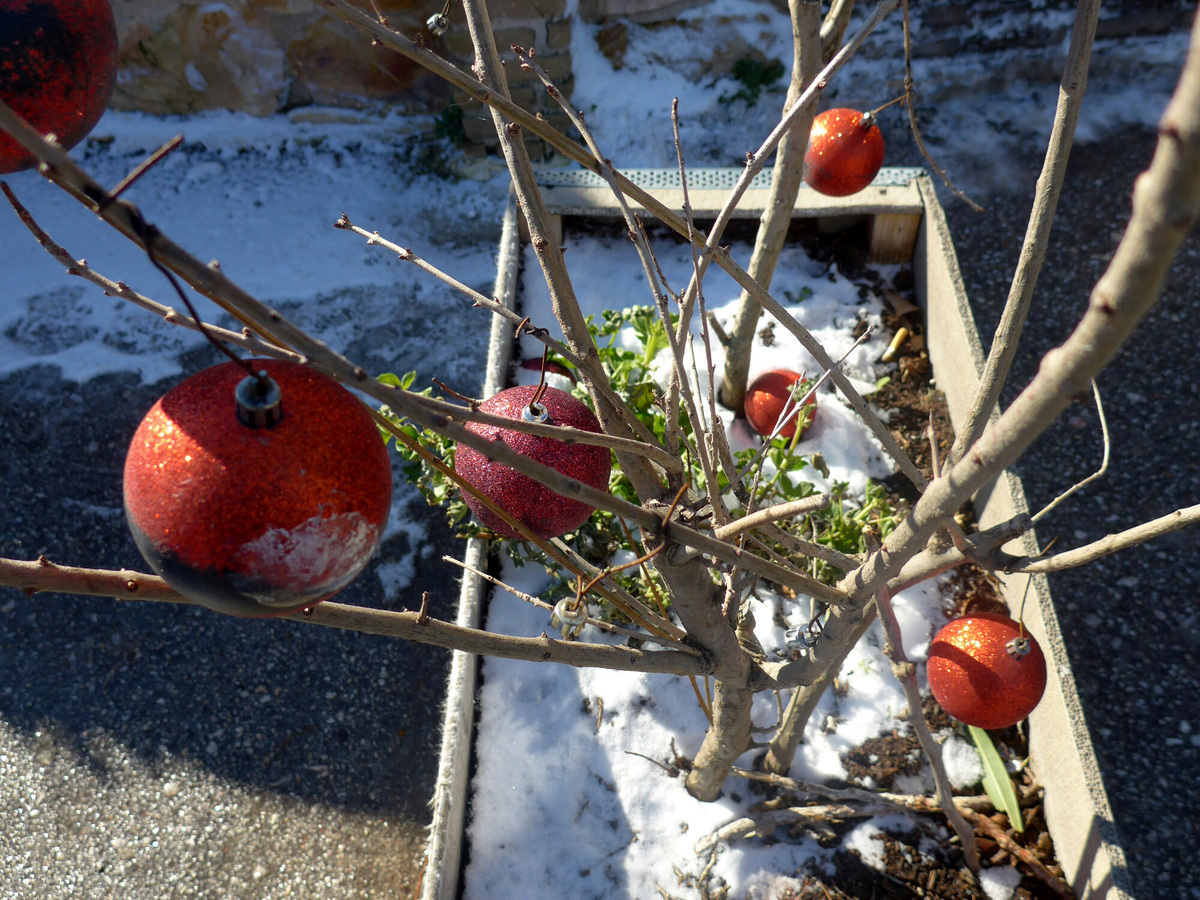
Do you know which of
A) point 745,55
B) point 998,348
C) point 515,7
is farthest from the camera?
point 745,55

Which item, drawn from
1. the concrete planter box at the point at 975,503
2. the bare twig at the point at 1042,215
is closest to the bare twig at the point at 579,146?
the bare twig at the point at 1042,215

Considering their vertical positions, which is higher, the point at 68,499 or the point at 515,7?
the point at 515,7

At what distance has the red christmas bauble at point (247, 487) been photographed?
2.51 ft

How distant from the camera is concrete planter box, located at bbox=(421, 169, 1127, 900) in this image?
6.10ft

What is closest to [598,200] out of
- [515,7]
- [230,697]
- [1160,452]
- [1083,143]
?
[515,7]

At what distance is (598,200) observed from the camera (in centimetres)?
303

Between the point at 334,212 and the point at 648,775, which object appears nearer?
the point at 648,775

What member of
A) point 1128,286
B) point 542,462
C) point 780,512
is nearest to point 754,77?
point 542,462

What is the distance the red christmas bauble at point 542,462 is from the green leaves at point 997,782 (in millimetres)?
1298

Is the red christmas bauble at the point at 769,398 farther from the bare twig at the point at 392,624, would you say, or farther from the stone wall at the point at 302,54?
the stone wall at the point at 302,54

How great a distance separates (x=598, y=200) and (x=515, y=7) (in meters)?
1.46

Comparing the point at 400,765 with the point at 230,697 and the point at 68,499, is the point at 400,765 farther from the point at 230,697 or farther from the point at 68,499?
the point at 68,499

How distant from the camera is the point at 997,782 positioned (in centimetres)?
204

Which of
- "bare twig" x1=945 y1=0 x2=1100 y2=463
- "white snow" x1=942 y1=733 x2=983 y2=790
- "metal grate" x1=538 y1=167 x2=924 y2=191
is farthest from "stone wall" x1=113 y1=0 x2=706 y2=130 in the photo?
"white snow" x1=942 y1=733 x2=983 y2=790
